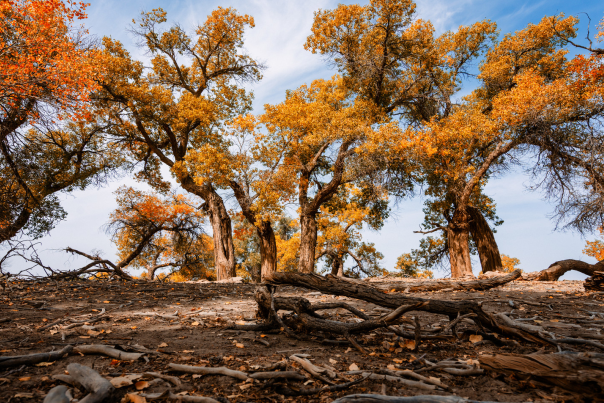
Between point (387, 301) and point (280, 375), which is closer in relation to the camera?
point (280, 375)

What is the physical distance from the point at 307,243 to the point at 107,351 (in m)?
10.8

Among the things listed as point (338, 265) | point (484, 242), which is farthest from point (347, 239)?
point (484, 242)

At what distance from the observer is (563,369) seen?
224 cm

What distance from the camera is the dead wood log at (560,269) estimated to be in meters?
9.79

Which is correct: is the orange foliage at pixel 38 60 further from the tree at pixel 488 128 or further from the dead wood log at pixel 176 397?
the tree at pixel 488 128

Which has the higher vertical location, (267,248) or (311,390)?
(267,248)

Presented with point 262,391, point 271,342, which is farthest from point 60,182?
point 262,391

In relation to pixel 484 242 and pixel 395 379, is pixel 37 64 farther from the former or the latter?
pixel 484 242

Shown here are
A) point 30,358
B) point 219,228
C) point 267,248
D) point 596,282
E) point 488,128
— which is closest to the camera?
point 30,358

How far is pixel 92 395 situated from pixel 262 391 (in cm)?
111

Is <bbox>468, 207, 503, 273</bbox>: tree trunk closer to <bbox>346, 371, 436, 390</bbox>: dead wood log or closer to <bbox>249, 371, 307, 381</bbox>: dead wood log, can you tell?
<bbox>346, 371, 436, 390</bbox>: dead wood log

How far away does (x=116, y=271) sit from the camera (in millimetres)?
9648

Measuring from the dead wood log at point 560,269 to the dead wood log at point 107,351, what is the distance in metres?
10.9

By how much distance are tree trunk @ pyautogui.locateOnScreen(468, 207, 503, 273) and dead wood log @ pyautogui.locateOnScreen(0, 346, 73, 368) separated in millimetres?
15078
